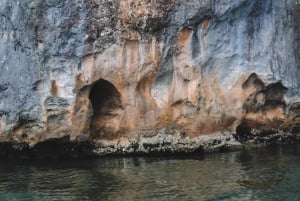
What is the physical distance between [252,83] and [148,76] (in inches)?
151

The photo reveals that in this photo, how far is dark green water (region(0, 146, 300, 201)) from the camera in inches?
596

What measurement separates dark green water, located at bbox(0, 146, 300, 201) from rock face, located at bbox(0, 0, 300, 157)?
1.06 meters

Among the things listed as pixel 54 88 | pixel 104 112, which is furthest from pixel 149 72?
pixel 54 88

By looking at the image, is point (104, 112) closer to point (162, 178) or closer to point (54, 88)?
point (54, 88)

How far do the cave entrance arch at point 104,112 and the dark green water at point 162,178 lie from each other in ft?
3.56

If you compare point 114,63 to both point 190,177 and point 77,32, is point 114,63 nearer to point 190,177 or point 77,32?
point 77,32

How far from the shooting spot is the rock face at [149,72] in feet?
63.3

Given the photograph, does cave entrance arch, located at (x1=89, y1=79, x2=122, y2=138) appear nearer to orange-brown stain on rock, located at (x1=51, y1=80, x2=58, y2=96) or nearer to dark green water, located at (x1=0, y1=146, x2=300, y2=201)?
dark green water, located at (x1=0, y1=146, x2=300, y2=201)

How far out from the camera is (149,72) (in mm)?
20031

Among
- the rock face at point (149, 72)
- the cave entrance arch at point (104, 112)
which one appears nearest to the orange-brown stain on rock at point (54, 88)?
A: the rock face at point (149, 72)

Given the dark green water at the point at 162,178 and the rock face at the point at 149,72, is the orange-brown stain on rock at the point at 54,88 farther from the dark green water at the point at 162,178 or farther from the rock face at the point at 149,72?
the dark green water at the point at 162,178

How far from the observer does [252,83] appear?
68.7 ft

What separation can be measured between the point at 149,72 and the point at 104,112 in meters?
2.15

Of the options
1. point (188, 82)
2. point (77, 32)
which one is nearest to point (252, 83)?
point (188, 82)
